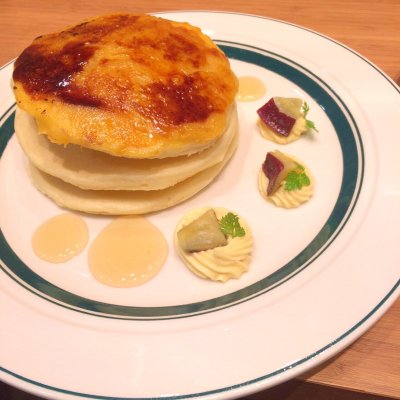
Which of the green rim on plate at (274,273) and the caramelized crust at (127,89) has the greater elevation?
the caramelized crust at (127,89)

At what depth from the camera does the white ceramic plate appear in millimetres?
1431

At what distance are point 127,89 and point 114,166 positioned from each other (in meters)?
0.32

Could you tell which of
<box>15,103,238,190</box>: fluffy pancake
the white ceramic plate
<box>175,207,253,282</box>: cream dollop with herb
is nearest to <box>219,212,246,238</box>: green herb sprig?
<box>175,207,253,282</box>: cream dollop with herb

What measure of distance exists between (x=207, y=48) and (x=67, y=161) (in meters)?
0.86

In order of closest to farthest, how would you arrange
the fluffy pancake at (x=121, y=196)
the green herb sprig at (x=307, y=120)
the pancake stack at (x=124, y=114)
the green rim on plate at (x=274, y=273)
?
the green rim on plate at (x=274, y=273), the pancake stack at (x=124, y=114), the fluffy pancake at (x=121, y=196), the green herb sprig at (x=307, y=120)

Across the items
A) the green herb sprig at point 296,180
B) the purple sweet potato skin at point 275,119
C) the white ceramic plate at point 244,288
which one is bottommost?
the white ceramic plate at point 244,288

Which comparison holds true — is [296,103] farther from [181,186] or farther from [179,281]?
[179,281]

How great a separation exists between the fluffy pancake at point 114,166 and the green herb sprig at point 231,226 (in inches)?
10.1

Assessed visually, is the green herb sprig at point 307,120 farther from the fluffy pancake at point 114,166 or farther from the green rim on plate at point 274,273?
the fluffy pancake at point 114,166

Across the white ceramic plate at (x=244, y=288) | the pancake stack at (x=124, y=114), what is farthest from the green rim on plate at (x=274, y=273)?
the pancake stack at (x=124, y=114)

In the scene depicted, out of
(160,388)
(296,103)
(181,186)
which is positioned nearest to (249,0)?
(296,103)

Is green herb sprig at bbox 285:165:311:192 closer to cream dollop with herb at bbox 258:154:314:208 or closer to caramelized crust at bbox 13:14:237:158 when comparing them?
cream dollop with herb at bbox 258:154:314:208

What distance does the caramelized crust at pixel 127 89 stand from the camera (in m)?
1.77

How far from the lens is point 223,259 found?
5.82 feet
